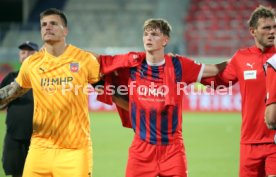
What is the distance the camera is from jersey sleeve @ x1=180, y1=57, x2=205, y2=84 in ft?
19.1

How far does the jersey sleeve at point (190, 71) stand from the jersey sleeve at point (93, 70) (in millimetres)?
900

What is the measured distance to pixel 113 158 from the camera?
11.0 meters

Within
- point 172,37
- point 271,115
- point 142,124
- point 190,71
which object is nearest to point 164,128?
point 142,124

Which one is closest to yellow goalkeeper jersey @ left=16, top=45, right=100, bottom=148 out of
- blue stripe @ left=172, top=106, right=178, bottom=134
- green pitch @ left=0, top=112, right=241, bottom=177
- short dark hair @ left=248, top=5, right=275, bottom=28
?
blue stripe @ left=172, top=106, right=178, bottom=134

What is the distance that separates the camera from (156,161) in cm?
544

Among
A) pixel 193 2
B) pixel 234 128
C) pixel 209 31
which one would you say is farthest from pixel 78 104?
pixel 193 2

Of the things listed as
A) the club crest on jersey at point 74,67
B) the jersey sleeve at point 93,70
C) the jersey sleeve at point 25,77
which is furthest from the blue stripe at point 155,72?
the jersey sleeve at point 25,77

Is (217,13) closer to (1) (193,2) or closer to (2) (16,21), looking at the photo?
(1) (193,2)

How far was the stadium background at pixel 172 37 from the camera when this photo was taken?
1487 cm

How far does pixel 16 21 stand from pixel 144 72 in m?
24.1

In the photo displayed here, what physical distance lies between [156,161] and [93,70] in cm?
113

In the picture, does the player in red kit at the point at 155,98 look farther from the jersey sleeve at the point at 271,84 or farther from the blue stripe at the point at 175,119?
the jersey sleeve at the point at 271,84

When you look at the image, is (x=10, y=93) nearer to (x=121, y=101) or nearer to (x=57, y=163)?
(x=57, y=163)

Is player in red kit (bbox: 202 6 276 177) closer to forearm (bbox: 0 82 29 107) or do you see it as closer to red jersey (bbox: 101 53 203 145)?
red jersey (bbox: 101 53 203 145)
